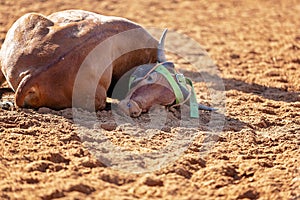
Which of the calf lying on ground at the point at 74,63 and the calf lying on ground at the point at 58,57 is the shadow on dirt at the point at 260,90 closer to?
the calf lying on ground at the point at 74,63

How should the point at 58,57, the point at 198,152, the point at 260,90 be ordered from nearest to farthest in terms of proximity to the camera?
the point at 198,152 → the point at 58,57 → the point at 260,90

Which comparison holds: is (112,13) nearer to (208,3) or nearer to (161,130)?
(208,3)

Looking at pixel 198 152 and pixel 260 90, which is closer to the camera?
pixel 198 152

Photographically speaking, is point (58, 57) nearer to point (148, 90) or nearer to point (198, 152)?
point (148, 90)

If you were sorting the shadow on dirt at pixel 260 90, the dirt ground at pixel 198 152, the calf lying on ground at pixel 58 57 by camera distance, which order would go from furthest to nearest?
1. the shadow on dirt at pixel 260 90
2. the calf lying on ground at pixel 58 57
3. the dirt ground at pixel 198 152

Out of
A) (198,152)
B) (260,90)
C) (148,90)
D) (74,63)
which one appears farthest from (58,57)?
(260,90)

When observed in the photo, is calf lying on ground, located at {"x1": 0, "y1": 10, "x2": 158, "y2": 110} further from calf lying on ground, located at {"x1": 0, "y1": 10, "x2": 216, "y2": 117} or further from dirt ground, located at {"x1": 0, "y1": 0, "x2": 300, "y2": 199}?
dirt ground, located at {"x1": 0, "y1": 0, "x2": 300, "y2": 199}

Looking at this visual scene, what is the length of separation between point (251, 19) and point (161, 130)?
4772 mm

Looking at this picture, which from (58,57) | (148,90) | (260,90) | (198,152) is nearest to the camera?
(198,152)

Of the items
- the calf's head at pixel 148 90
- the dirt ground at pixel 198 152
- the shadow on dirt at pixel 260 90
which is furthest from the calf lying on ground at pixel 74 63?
the shadow on dirt at pixel 260 90

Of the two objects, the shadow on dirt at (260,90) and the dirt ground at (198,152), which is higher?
the dirt ground at (198,152)

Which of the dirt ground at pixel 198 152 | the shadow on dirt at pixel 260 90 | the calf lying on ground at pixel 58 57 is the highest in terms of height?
the calf lying on ground at pixel 58 57

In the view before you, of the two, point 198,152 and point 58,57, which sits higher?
point 58,57

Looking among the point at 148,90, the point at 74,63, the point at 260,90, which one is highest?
the point at 74,63
